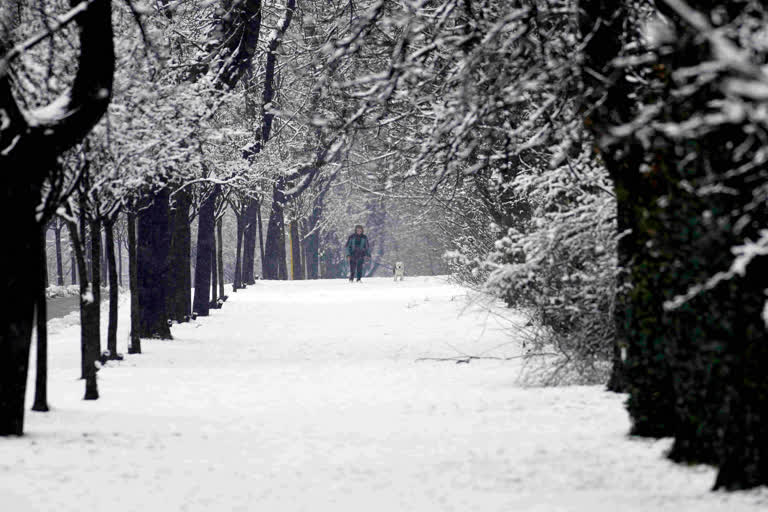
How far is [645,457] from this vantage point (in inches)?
290

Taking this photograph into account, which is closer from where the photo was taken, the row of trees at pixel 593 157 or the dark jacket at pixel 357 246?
the row of trees at pixel 593 157

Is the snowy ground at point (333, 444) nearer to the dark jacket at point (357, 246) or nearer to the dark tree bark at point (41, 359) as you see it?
the dark tree bark at point (41, 359)

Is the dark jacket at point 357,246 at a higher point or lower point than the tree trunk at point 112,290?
higher

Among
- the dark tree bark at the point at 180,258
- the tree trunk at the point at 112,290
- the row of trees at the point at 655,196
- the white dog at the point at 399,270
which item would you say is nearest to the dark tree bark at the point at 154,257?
the dark tree bark at the point at 180,258

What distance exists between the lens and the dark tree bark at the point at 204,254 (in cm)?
2395

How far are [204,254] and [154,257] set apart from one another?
6.65 meters

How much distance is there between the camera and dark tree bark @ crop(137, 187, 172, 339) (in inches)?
691

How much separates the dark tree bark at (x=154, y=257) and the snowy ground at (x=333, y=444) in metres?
1.39

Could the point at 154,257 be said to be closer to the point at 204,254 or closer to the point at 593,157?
the point at 204,254

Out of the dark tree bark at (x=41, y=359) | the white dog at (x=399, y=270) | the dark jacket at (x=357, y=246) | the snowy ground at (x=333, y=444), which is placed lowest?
the snowy ground at (x=333, y=444)

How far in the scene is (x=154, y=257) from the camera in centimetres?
1753

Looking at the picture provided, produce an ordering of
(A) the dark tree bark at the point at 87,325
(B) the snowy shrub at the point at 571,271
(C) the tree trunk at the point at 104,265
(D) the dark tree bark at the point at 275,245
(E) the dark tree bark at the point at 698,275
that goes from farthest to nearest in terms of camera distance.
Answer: (C) the tree trunk at the point at 104,265
(D) the dark tree bark at the point at 275,245
(A) the dark tree bark at the point at 87,325
(B) the snowy shrub at the point at 571,271
(E) the dark tree bark at the point at 698,275

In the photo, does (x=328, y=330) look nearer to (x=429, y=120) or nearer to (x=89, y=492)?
(x=429, y=120)

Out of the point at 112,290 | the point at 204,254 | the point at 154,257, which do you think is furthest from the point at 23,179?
the point at 204,254
